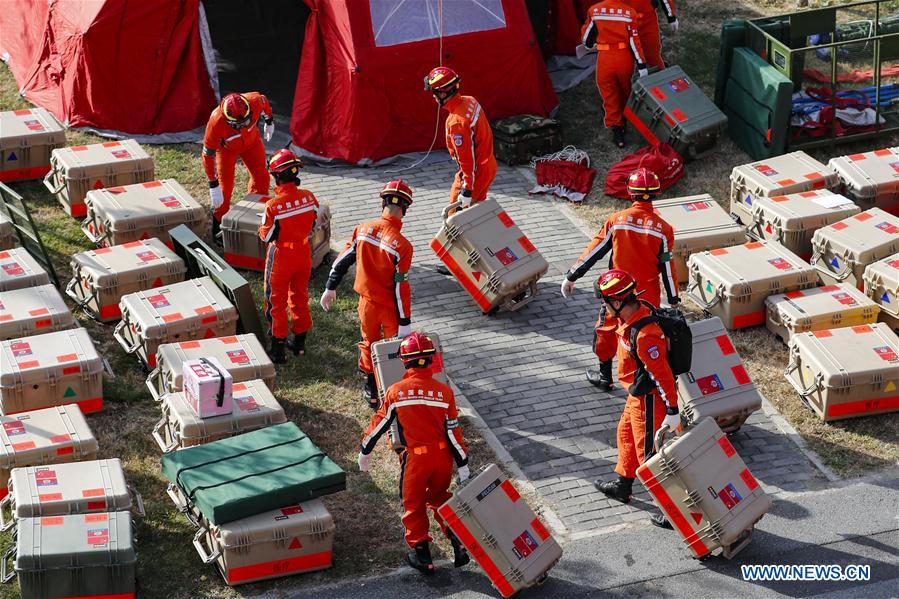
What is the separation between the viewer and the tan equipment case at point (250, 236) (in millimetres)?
14406

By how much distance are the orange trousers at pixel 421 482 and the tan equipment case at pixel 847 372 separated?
13.0 feet

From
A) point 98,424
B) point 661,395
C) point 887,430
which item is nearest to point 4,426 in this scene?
point 98,424

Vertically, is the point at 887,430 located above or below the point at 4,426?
below

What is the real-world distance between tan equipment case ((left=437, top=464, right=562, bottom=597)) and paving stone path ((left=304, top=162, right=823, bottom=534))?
0.81 m

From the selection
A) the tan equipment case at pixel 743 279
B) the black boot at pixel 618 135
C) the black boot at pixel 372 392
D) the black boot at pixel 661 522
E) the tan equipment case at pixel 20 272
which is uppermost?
the tan equipment case at pixel 20 272

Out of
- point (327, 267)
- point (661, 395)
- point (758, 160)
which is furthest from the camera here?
point (758, 160)

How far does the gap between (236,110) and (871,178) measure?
23.6 feet

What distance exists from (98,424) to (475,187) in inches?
187

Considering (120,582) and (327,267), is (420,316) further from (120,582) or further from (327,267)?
(120,582)

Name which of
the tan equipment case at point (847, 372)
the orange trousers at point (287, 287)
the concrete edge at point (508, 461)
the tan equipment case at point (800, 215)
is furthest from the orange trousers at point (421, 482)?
the tan equipment case at point (800, 215)

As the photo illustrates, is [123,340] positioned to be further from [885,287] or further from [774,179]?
[885,287]

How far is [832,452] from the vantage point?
12.1 metres

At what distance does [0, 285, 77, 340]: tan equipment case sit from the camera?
41.6 feet

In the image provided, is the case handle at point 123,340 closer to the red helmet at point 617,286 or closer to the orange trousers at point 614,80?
the red helmet at point 617,286
